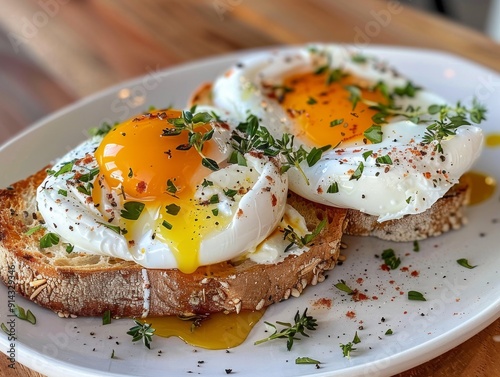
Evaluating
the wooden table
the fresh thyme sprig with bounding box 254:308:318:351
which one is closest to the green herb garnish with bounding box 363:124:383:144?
the fresh thyme sprig with bounding box 254:308:318:351

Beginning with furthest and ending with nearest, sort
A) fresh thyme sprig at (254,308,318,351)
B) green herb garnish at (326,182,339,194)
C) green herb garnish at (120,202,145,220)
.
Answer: green herb garnish at (326,182,339,194), green herb garnish at (120,202,145,220), fresh thyme sprig at (254,308,318,351)

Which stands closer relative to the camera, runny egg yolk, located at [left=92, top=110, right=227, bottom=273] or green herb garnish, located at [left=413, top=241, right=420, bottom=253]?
runny egg yolk, located at [left=92, top=110, right=227, bottom=273]

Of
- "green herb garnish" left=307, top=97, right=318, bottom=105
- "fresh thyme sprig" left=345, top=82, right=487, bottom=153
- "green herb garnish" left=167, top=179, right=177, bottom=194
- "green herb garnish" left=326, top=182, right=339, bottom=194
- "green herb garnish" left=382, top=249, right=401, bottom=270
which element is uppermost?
"fresh thyme sprig" left=345, top=82, right=487, bottom=153

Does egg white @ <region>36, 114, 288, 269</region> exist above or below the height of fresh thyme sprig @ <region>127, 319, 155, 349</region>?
above

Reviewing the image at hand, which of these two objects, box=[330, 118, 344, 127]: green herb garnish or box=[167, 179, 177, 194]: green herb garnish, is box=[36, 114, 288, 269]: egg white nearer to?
box=[167, 179, 177, 194]: green herb garnish

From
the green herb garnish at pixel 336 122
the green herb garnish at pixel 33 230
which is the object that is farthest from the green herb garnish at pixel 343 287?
the green herb garnish at pixel 33 230

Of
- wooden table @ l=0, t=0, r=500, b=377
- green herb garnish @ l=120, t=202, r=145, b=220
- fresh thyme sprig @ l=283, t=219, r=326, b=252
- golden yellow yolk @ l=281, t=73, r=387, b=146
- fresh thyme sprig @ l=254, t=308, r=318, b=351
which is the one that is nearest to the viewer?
fresh thyme sprig @ l=254, t=308, r=318, b=351

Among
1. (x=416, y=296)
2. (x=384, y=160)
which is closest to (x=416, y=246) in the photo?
(x=416, y=296)

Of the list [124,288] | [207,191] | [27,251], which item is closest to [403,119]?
[207,191]
